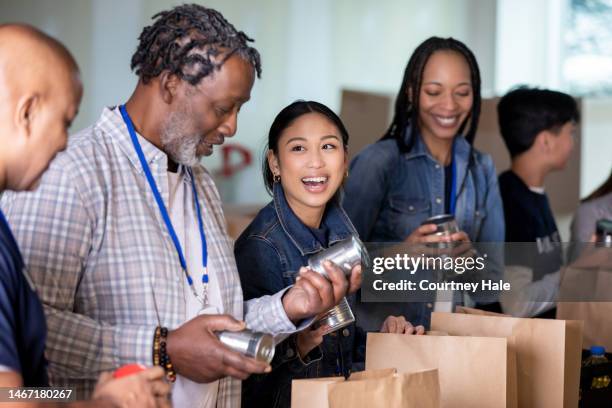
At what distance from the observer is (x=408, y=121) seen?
235 cm

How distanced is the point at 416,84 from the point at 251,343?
4.09 feet

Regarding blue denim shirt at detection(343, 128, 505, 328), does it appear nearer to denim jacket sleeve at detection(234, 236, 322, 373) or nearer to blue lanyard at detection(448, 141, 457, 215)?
blue lanyard at detection(448, 141, 457, 215)

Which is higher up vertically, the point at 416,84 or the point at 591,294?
the point at 416,84

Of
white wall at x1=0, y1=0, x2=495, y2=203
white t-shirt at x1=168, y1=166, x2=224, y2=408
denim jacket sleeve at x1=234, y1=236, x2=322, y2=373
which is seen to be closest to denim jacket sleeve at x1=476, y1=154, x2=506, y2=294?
denim jacket sleeve at x1=234, y1=236, x2=322, y2=373

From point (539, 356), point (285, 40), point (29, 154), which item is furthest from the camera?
point (285, 40)

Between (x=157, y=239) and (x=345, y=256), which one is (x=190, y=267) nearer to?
(x=157, y=239)

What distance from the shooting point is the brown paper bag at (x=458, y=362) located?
4.86 feet

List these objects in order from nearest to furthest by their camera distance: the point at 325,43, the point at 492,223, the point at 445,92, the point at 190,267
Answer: the point at 190,267
the point at 445,92
the point at 492,223
the point at 325,43

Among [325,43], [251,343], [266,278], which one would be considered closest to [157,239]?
[251,343]

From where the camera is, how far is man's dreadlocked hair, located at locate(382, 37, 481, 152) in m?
2.31

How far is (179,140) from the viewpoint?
4.75 feet

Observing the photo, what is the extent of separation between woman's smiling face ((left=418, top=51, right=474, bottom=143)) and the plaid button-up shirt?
39.7 inches

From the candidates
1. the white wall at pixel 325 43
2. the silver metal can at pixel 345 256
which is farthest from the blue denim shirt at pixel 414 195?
the white wall at pixel 325 43

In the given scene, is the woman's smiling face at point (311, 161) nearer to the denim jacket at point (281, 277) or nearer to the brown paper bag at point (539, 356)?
the denim jacket at point (281, 277)
